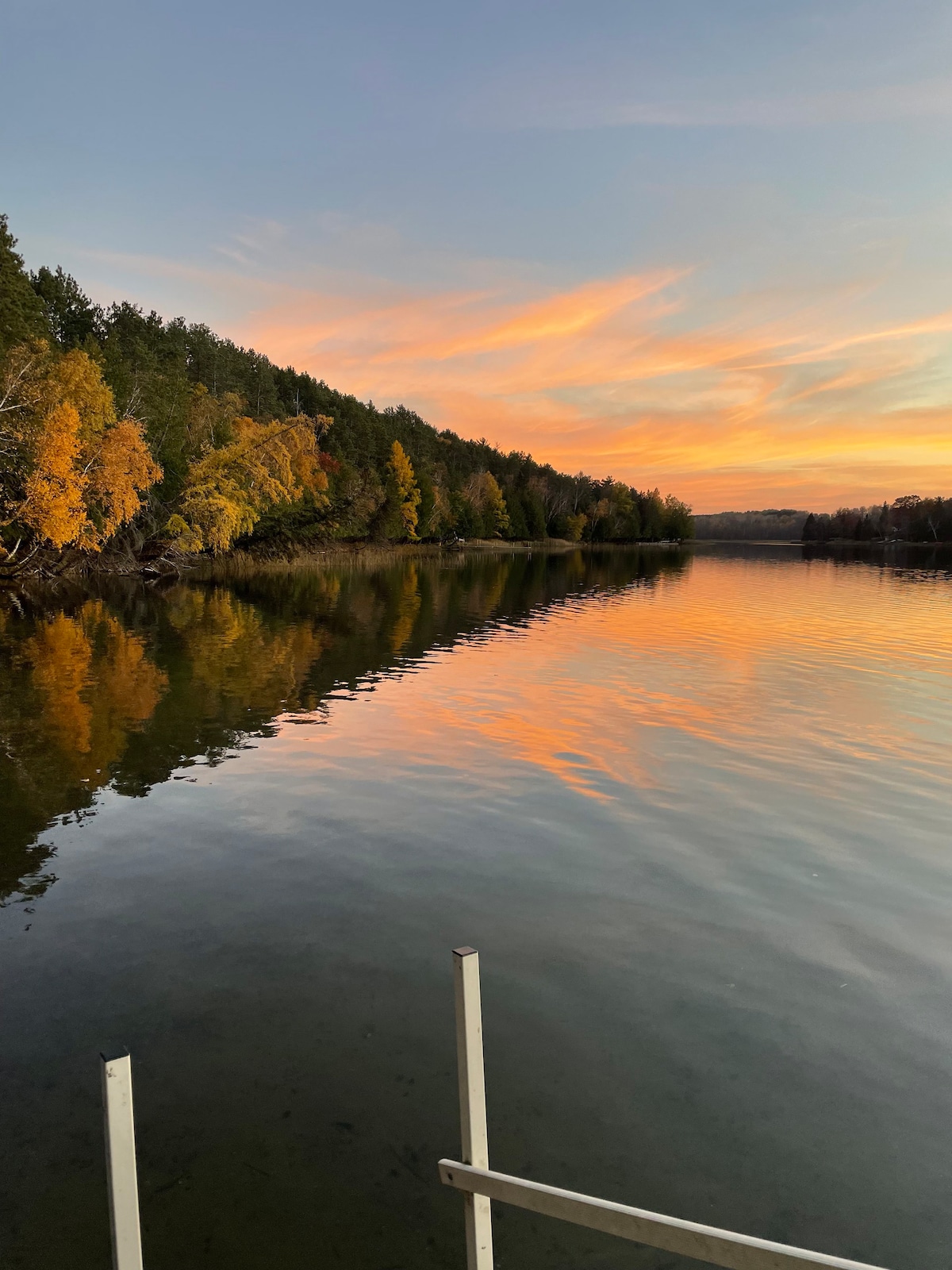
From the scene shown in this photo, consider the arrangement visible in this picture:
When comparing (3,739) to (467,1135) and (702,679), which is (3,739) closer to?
(467,1135)

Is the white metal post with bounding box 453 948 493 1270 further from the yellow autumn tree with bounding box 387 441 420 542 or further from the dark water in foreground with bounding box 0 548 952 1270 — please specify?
the yellow autumn tree with bounding box 387 441 420 542

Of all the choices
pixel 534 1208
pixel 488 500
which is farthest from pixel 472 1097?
pixel 488 500

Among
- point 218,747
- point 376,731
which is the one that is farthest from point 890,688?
point 218,747

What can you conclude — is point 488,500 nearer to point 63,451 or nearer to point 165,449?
point 165,449

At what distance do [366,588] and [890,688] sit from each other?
122ft

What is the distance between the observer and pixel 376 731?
16656mm

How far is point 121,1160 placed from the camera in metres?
2.73

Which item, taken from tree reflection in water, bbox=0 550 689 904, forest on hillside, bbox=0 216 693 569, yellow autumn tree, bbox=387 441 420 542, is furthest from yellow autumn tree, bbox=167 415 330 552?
yellow autumn tree, bbox=387 441 420 542

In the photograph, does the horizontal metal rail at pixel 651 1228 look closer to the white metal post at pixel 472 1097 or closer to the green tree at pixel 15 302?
the white metal post at pixel 472 1097

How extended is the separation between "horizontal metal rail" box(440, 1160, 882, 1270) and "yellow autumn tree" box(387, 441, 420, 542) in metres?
103

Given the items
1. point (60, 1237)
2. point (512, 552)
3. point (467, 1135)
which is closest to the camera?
point (467, 1135)

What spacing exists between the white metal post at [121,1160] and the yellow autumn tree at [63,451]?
126 feet

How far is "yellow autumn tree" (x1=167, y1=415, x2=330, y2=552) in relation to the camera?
55.8 meters

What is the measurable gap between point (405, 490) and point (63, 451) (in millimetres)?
71182
